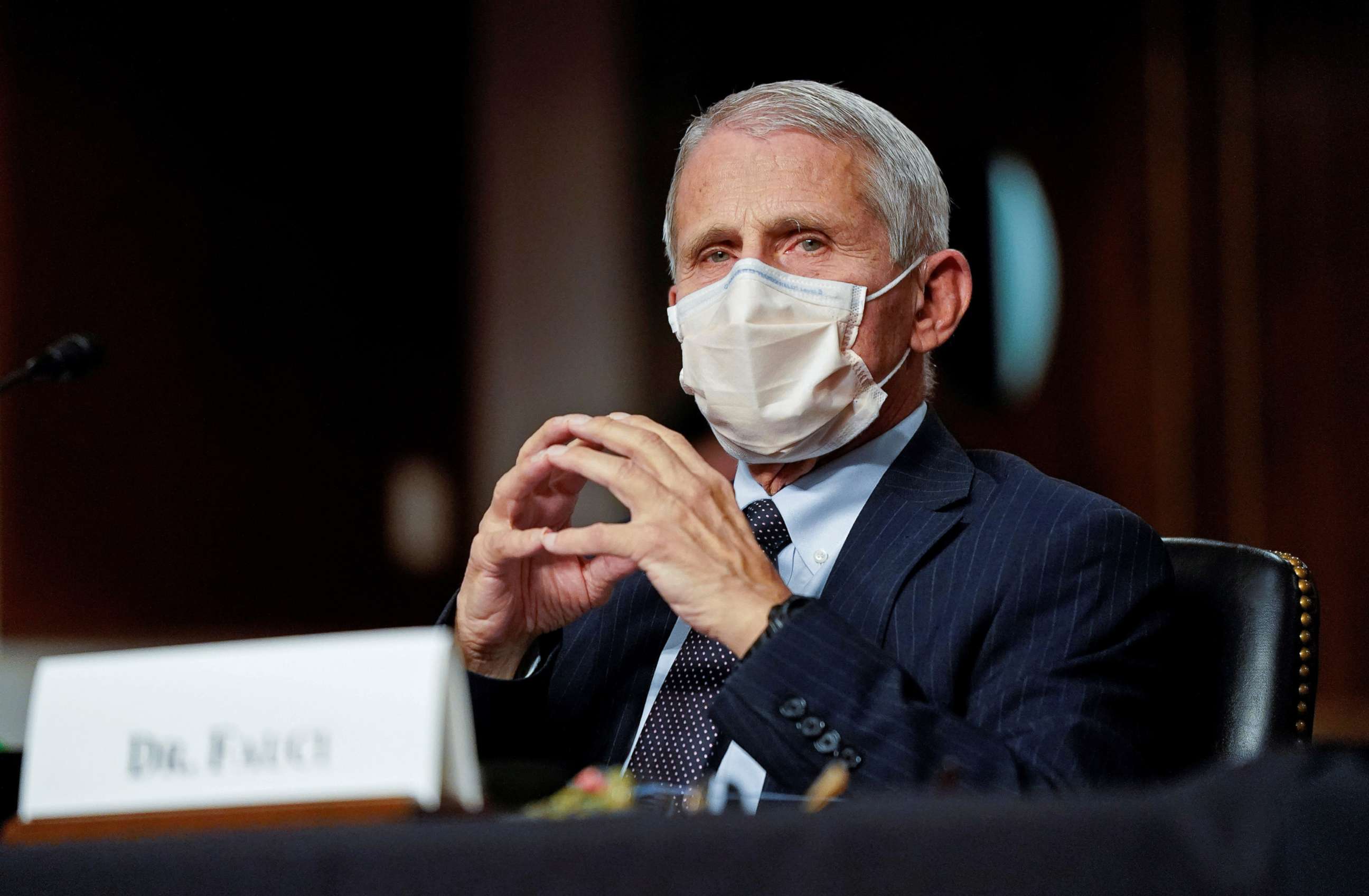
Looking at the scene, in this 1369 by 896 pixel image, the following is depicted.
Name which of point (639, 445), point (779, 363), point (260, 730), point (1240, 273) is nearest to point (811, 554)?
point (779, 363)

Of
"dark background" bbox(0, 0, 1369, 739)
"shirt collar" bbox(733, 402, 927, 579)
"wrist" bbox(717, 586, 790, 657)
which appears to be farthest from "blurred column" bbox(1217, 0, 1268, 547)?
"wrist" bbox(717, 586, 790, 657)

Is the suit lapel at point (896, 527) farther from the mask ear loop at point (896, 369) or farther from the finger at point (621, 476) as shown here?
the finger at point (621, 476)

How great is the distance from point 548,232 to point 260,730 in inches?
188

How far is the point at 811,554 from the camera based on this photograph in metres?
1.49

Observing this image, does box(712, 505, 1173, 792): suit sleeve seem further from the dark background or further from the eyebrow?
the dark background

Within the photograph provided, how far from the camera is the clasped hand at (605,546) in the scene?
1178 mm

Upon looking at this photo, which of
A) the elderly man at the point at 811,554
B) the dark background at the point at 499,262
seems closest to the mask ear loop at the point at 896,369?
the elderly man at the point at 811,554

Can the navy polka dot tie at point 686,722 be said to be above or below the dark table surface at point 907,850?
below

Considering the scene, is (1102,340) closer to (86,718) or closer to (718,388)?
(718,388)

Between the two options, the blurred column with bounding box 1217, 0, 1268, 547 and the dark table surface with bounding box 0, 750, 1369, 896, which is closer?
the dark table surface with bounding box 0, 750, 1369, 896

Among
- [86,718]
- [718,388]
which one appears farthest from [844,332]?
[86,718]

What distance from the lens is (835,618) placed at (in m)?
1.11

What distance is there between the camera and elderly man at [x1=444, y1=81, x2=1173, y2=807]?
3.67 ft

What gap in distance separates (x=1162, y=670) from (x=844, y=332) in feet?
1.67
